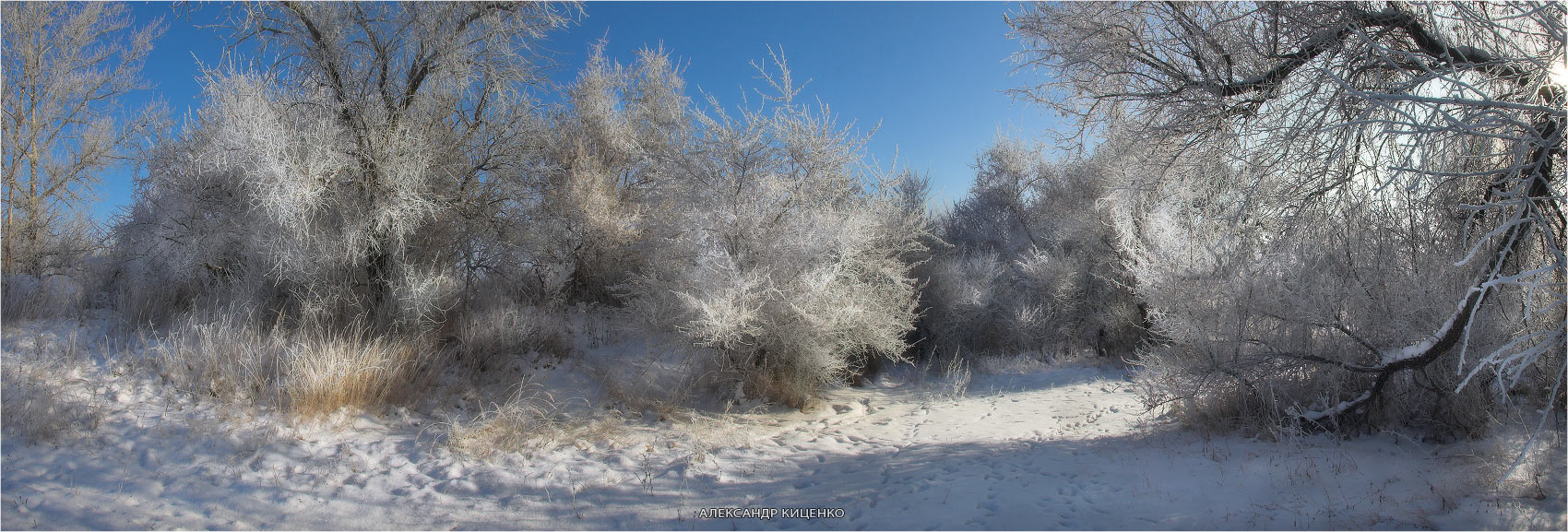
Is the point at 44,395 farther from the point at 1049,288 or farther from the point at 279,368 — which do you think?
the point at 1049,288

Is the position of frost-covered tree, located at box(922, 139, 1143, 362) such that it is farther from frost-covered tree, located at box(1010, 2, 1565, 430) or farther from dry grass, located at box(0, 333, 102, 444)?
dry grass, located at box(0, 333, 102, 444)

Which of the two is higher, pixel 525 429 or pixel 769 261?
pixel 769 261

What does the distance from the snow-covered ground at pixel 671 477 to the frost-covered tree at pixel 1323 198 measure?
1.78 feet

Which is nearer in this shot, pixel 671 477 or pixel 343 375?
pixel 671 477

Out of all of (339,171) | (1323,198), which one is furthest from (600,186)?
(1323,198)

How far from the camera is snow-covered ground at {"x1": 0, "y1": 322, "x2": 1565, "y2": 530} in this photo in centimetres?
396

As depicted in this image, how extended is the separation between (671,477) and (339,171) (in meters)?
5.47

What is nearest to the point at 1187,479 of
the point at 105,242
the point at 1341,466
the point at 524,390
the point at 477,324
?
the point at 1341,466

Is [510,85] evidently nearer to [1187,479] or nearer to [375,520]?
[375,520]

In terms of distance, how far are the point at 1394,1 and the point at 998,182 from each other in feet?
46.4

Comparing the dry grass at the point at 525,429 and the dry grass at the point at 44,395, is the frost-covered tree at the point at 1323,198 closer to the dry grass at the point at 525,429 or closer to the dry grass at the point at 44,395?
the dry grass at the point at 525,429

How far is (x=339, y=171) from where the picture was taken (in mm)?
7457

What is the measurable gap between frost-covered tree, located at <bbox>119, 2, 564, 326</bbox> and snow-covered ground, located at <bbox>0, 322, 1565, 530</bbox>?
6.49ft

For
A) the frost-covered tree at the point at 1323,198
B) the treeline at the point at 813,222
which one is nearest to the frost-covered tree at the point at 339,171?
the treeline at the point at 813,222
